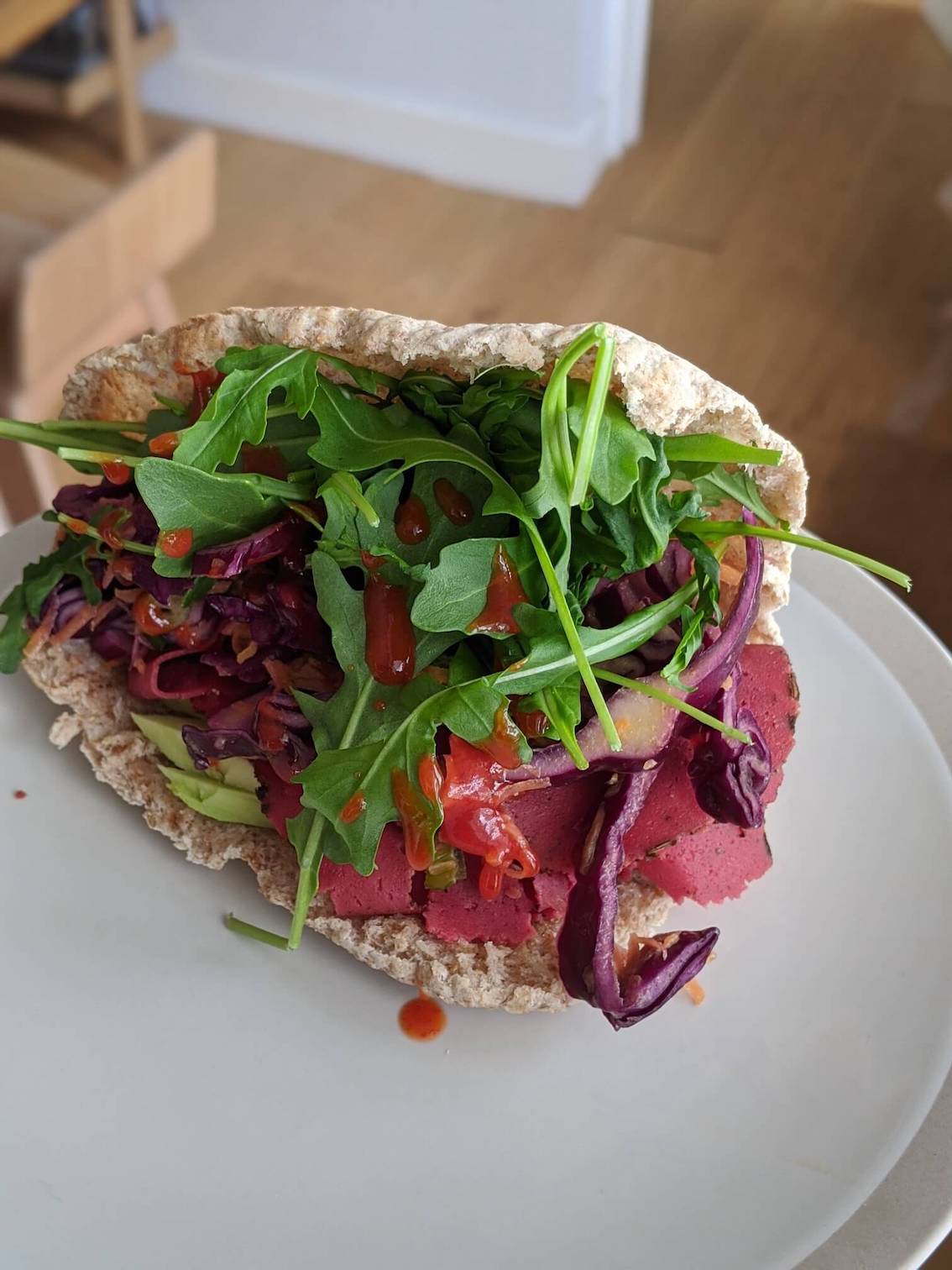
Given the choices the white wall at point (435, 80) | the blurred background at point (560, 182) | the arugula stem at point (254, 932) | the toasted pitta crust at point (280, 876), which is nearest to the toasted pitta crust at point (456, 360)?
the toasted pitta crust at point (280, 876)

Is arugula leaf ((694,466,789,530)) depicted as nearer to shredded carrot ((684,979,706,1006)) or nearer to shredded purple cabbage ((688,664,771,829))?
shredded purple cabbage ((688,664,771,829))

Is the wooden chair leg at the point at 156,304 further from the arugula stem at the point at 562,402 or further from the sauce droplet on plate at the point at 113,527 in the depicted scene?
the arugula stem at the point at 562,402

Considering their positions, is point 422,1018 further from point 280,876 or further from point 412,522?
point 412,522

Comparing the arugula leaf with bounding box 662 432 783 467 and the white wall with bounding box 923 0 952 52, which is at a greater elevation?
the arugula leaf with bounding box 662 432 783 467

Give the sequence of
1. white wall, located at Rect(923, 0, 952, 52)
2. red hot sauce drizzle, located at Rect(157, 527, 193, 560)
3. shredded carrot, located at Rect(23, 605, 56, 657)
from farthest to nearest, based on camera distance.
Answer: white wall, located at Rect(923, 0, 952, 52) < shredded carrot, located at Rect(23, 605, 56, 657) < red hot sauce drizzle, located at Rect(157, 527, 193, 560)

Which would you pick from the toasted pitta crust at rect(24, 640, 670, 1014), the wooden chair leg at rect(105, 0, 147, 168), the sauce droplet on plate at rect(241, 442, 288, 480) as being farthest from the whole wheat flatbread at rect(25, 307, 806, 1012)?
the wooden chair leg at rect(105, 0, 147, 168)

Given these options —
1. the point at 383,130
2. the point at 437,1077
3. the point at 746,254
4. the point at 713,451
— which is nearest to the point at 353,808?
the point at 437,1077
